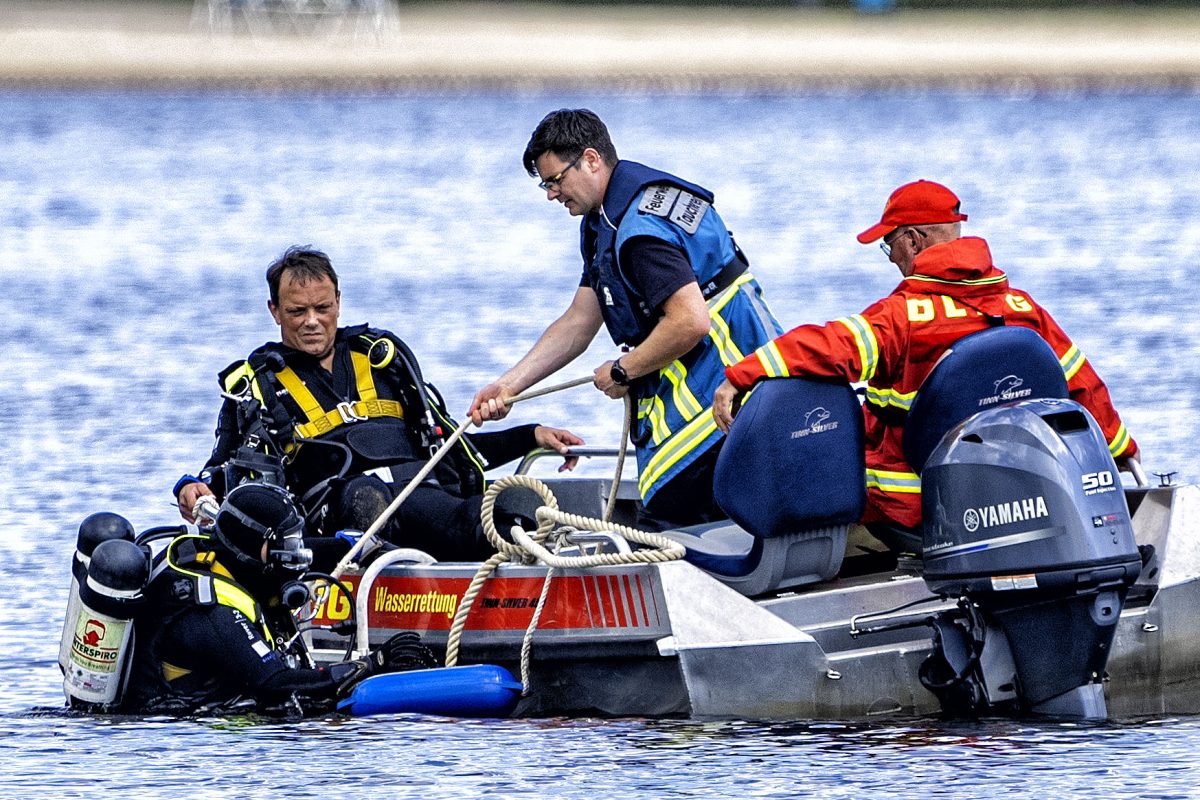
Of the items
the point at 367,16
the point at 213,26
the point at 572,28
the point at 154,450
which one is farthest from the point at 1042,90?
the point at 154,450

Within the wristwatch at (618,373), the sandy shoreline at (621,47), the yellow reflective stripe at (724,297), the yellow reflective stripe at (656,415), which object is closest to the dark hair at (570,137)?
the yellow reflective stripe at (724,297)

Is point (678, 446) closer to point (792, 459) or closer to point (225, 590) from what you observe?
point (792, 459)

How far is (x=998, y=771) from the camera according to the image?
707 cm

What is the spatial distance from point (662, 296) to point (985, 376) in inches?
42.9

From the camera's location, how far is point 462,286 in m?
25.0

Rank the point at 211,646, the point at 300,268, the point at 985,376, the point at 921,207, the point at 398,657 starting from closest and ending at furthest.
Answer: the point at 985,376, the point at 211,646, the point at 921,207, the point at 398,657, the point at 300,268

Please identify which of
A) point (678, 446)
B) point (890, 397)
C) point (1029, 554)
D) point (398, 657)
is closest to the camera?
point (1029, 554)

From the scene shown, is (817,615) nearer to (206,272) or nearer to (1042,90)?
(206,272)

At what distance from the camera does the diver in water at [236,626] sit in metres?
7.57

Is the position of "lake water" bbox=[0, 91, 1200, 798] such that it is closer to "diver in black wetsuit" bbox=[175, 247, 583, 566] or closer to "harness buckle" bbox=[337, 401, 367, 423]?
"diver in black wetsuit" bbox=[175, 247, 583, 566]

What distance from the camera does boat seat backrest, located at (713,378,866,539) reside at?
285 inches

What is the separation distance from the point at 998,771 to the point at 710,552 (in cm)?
116

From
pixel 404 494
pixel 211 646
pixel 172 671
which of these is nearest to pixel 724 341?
pixel 404 494

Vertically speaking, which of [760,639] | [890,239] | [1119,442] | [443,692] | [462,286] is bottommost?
[443,692]
